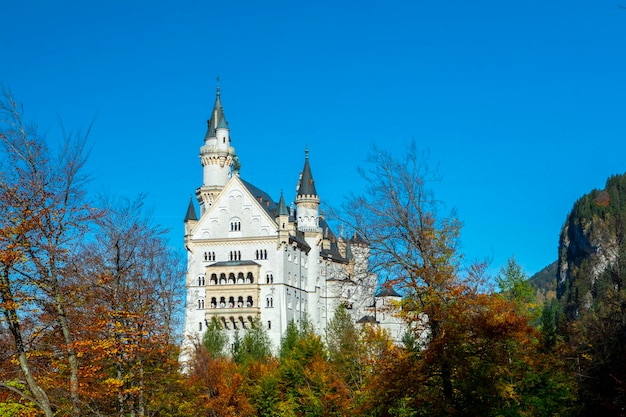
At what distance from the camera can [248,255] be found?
98.0 meters

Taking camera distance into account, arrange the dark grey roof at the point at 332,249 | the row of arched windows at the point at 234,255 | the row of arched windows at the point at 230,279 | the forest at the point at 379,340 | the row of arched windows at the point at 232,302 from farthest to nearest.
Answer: the dark grey roof at the point at 332,249
the row of arched windows at the point at 234,255
the row of arched windows at the point at 230,279
the row of arched windows at the point at 232,302
the forest at the point at 379,340

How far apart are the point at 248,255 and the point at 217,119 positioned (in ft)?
69.2

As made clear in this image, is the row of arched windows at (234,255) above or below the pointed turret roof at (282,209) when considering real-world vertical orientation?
below

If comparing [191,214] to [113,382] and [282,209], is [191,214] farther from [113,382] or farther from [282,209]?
[113,382]

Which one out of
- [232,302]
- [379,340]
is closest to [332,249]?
[232,302]

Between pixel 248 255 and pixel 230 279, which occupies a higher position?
pixel 248 255

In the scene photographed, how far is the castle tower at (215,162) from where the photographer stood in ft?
345

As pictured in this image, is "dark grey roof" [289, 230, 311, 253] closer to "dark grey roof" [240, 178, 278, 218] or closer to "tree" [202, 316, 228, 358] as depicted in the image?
"dark grey roof" [240, 178, 278, 218]

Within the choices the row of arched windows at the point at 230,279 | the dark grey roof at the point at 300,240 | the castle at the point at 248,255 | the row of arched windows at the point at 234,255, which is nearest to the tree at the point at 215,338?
the castle at the point at 248,255

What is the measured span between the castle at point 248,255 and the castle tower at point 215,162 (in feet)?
0.44

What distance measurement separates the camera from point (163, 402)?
3275 cm

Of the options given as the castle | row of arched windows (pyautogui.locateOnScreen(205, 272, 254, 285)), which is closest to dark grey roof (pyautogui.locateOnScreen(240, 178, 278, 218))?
the castle

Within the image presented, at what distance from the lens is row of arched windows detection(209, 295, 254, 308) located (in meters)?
95.0

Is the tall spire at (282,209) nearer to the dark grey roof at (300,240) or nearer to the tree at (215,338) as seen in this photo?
the dark grey roof at (300,240)
